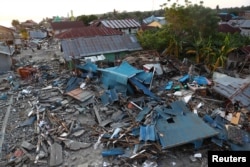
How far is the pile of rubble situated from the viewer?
1005 centimetres

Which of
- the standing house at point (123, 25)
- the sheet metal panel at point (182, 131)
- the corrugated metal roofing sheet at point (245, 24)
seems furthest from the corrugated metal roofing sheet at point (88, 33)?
the corrugated metal roofing sheet at point (245, 24)

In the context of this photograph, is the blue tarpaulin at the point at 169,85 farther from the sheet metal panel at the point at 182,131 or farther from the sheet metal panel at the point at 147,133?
the sheet metal panel at the point at 147,133

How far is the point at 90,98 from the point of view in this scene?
593 inches

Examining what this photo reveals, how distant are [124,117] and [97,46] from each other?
36.9 feet

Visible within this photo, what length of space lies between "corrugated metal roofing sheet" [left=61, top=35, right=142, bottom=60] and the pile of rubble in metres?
2.75

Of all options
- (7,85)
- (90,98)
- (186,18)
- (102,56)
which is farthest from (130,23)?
(90,98)

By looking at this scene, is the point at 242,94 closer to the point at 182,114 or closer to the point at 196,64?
the point at 182,114

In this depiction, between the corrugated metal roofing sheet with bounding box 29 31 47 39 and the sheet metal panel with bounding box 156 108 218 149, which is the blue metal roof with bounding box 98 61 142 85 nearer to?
the sheet metal panel with bounding box 156 108 218 149

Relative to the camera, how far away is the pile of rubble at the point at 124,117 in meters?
10.0

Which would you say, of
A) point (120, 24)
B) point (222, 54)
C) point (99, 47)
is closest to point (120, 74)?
point (99, 47)

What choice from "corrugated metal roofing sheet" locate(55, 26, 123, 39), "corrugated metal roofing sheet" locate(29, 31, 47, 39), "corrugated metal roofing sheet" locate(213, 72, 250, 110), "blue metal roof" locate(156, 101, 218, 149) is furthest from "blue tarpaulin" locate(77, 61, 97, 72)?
"corrugated metal roofing sheet" locate(29, 31, 47, 39)

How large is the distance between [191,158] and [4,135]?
370 inches

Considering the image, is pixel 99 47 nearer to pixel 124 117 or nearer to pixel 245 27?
pixel 124 117

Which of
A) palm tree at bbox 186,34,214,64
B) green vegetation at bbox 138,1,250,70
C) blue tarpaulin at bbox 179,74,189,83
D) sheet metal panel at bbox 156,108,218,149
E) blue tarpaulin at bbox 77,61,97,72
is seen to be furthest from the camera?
green vegetation at bbox 138,1,250,70
